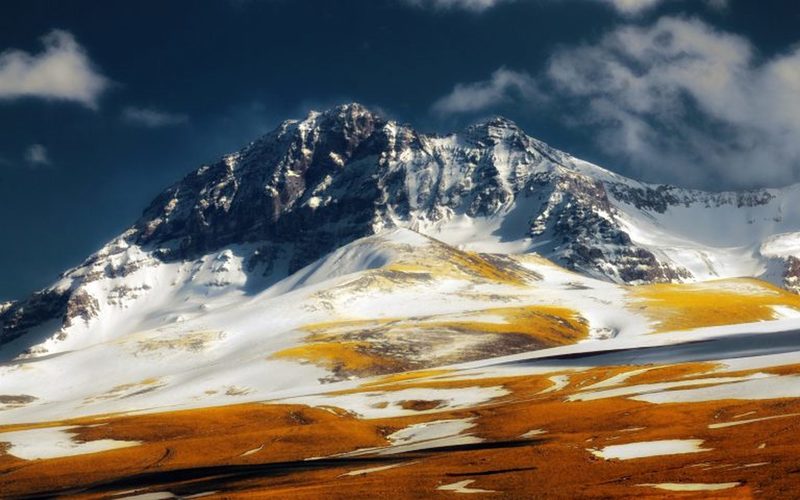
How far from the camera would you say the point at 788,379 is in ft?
211

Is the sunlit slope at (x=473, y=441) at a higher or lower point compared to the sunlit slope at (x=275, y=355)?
lower

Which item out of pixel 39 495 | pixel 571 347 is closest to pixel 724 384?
pixel 39 495

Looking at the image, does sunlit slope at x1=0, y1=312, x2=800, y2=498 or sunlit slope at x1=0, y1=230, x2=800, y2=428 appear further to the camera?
sunlit slope at x1=0, y1=230, x2=800, y2=428

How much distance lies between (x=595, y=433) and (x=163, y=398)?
92.1 m

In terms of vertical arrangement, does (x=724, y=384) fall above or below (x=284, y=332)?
below

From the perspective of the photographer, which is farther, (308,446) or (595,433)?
(308,446)

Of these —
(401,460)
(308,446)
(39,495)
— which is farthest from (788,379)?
(39,495)

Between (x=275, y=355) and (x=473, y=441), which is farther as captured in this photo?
(x=275, y=355)

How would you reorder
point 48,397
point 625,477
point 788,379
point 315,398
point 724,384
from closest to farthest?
point 625,477
point 788,379
point 724,384
point 315,398
point 48,397

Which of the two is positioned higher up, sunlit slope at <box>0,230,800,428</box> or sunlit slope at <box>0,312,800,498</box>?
sunlit slope at <box>0,230,800,428</box>

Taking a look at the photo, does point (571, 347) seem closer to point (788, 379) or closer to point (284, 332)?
point (284, 332)

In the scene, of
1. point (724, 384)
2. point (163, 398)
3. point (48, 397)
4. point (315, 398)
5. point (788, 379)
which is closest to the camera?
point (788, 379)

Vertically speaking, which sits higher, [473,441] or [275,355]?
[275,355]

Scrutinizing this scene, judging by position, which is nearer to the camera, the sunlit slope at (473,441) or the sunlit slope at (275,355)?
the sunlit slope at (473,441)
